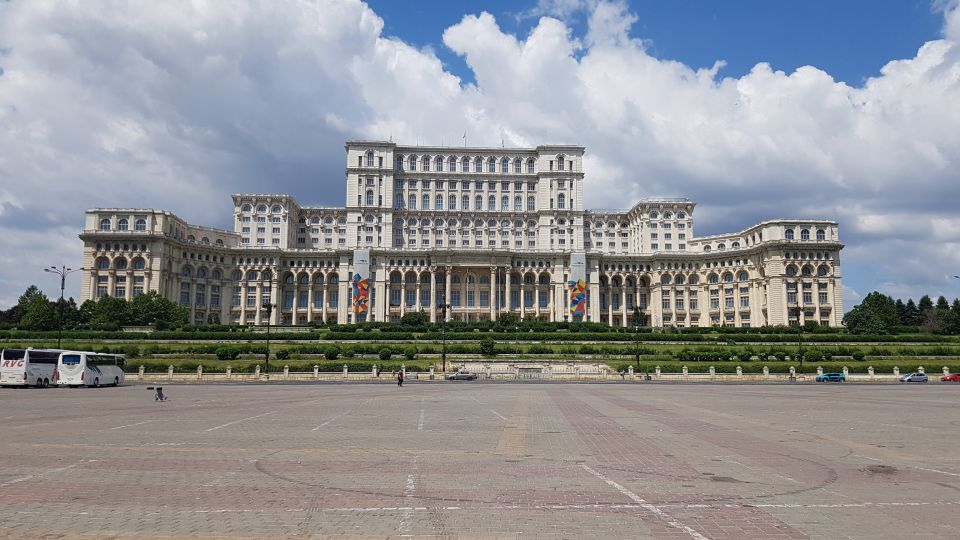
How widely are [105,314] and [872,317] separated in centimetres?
11220

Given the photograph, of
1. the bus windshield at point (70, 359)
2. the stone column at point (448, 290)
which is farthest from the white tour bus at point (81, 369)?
the stone column at point (448, 290)

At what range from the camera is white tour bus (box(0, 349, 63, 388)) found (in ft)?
137

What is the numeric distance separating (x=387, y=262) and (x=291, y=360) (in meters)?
54.0

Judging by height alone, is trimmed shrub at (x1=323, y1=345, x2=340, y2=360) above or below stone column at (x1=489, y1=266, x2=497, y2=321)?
below

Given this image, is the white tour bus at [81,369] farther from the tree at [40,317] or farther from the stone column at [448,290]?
the stone column at [448,290]

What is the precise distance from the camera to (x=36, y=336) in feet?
261

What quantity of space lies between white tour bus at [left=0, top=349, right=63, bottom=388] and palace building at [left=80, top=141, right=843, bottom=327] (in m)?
67.2

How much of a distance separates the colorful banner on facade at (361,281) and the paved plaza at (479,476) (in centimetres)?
8976

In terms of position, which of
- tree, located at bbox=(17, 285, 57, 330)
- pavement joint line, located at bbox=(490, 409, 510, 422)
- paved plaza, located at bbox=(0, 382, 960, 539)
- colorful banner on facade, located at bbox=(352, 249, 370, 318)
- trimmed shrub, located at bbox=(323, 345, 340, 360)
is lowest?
pavement joint line, located at bbox=(490, 409, 510, 422)

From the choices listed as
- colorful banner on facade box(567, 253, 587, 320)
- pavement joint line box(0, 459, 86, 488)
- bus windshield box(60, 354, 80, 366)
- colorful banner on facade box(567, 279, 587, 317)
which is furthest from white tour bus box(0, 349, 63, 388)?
colorful banner on facade box(567, 253, 587, 320)

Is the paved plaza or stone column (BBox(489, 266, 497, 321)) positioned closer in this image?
the paved plaza

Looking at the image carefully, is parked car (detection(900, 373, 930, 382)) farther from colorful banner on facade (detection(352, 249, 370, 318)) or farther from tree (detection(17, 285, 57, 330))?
tree (detection(17, 285, 57, 330))

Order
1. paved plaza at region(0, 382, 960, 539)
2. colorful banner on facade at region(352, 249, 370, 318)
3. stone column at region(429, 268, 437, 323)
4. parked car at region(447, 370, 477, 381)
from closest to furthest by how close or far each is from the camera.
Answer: paved plaza at region(0, 382, 960, 539), parked car at region(447, 370, 477, 381), colorful banner on facade at region(352, 249, 370, 318), stone column at region(429, 268, 437, 323)

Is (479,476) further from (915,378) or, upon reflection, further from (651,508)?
(915,378)
